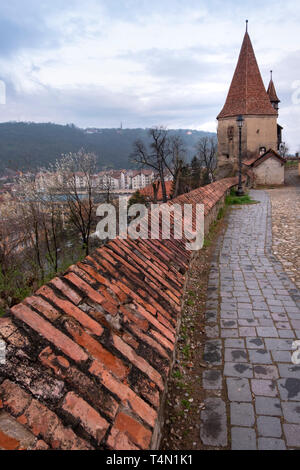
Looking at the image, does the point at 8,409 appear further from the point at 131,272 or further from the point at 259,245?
the point at 259,245

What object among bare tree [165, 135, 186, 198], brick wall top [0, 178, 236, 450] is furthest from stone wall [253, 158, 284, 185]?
brick wall top [0, 178, 236, 450]

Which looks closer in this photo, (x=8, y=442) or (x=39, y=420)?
(x=8, y=442)

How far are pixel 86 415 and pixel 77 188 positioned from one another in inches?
604

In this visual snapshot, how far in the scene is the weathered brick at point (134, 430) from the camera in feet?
4.55

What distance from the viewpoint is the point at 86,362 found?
155 centimetres

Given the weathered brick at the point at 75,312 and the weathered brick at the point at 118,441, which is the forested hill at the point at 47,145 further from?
the weathered brick at the point at 118,441

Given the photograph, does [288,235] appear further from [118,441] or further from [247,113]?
[247,113]

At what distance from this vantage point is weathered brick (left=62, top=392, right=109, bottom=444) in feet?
4.29

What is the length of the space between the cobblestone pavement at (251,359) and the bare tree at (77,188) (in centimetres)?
974

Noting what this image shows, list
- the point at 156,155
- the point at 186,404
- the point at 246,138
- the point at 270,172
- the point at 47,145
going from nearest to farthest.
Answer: the point at 186,404, the point at 270,172, the point at 246,138, the point at 156,155, the point at 47,145

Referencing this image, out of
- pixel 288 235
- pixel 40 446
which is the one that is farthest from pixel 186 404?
pixel 288 235

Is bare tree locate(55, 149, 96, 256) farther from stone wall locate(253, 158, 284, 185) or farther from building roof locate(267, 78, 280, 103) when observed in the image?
building roof locate(267, 78, 280, 103)

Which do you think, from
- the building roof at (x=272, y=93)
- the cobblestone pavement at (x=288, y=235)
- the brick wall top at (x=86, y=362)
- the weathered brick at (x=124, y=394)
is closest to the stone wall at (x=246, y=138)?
the building roof at (x=272, y=93)
